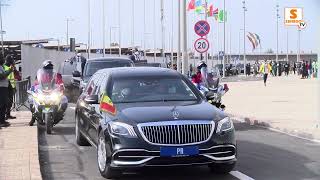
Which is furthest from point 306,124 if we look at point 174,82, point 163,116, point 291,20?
point 291,20

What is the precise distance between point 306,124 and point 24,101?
966 centimetres

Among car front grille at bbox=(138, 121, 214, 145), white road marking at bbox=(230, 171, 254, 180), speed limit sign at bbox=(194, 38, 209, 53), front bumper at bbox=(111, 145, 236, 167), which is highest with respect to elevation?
speed limit sign at bbox=(194, 38, 209, 53)

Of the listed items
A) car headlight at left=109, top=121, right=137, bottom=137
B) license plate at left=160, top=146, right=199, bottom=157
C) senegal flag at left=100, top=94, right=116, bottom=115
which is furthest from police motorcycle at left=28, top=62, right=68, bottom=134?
license plate at left=160, top=146, right=199, bottom=157

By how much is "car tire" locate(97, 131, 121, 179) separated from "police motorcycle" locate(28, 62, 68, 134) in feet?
16.7

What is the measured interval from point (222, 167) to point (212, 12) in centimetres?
4958

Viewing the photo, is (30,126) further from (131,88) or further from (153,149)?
(153,149)

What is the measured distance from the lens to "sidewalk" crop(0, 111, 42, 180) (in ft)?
26.9

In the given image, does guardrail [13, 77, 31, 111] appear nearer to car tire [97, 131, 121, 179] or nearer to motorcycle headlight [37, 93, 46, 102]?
motorcycle headlight [37, 93, 46, 102]

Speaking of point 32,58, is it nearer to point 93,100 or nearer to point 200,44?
point 200,44

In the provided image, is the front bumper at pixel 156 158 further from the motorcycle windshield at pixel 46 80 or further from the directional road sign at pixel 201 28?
the directional road sign at pixel 201 28

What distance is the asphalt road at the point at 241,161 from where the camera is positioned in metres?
8.67

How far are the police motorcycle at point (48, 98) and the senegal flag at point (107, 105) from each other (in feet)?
15.3

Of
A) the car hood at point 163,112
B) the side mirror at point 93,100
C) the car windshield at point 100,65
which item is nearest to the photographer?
the car hood at point 163,112

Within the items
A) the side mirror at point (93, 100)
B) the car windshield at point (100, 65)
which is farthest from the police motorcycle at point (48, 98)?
the car windshield at point (100, 65)
